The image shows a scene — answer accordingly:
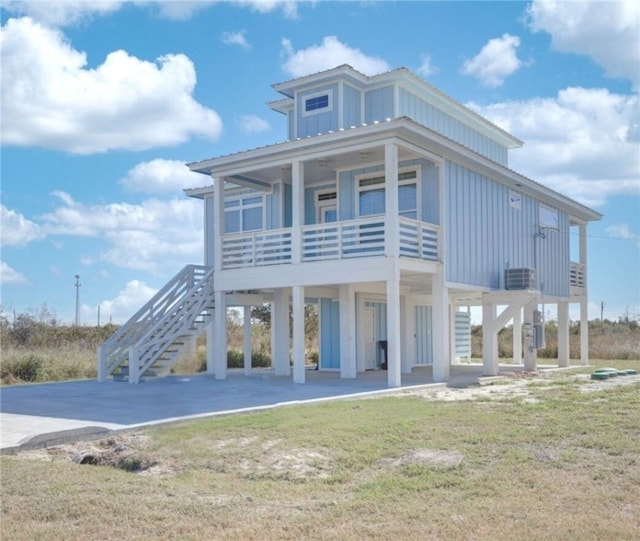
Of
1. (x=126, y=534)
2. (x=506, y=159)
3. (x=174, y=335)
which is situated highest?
(x=506, y=159)

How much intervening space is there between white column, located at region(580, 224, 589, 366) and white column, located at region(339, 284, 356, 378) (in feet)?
35.1

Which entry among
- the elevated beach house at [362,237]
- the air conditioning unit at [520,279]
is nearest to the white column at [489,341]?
the elevated beach house at [362,237]

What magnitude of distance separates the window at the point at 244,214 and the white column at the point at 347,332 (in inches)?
175

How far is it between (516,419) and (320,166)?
10.8m

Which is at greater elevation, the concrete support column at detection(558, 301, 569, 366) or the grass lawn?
the concrete support column at detection(558, 301, 569, 366)

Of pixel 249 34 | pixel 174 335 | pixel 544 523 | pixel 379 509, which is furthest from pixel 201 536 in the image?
pixel 174 335

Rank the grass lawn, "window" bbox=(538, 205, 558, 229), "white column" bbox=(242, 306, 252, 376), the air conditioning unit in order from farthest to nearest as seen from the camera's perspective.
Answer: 1. "window" bbox=(538, 205, 558, 229)
2. "white column" bbox=(242, 306, 252, 376)
3. the air conditioning unit
4. the grass lawn

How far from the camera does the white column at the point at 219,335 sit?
19.1 meters

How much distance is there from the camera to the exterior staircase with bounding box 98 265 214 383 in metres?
17.7

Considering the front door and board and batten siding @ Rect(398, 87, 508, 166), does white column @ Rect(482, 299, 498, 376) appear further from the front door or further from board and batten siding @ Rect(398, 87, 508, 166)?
board and batten siding @ Rect(398, 87, 508, 166)

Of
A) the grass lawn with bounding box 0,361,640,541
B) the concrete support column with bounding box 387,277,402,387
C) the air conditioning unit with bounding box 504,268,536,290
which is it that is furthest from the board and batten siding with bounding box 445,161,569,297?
the grass lawn with bounding box 0,361,640,541

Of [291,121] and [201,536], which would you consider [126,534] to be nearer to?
[201,536]

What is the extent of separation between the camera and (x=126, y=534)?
5.77 metres

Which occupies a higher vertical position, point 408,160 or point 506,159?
point 506,159
